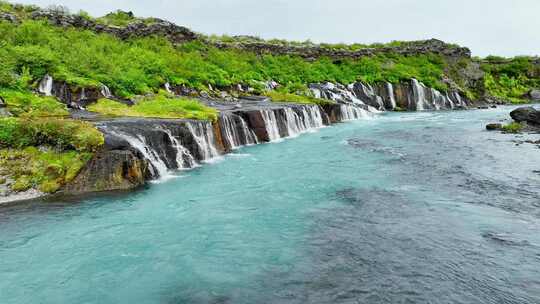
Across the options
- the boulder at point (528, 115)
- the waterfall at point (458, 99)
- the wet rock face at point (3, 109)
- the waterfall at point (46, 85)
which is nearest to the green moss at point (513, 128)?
the boulder at point (528, 115)

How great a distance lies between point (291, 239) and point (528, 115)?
24.3 m

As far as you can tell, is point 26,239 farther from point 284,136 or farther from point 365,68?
point 365,68

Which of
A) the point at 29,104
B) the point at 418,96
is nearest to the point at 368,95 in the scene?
the point at 418,96

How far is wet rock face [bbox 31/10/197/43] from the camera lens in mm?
35000

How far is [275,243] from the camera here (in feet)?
29.3

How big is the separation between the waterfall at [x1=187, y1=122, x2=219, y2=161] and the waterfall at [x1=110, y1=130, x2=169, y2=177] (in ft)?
10.1

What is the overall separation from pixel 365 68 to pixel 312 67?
7.44 m

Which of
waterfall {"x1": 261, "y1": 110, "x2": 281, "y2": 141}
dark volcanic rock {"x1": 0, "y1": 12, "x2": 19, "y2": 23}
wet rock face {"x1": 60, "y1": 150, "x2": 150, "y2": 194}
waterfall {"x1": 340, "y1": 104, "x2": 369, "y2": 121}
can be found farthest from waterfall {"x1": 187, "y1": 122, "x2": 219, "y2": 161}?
dark volcanic rock {"x1": 0, "y1": 12, "x2": 19, "y2": 23}

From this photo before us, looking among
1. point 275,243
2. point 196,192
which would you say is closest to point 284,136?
point 196,192

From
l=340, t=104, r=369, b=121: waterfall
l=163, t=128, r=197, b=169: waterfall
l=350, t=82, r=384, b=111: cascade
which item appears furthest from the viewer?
l=350, t=82, r=384, b=111: cascade

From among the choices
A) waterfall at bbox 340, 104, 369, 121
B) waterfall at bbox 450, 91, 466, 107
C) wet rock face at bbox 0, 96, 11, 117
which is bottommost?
waterfall at bbox 450, 91, 466, 107

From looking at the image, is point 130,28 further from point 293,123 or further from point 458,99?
point 458,99

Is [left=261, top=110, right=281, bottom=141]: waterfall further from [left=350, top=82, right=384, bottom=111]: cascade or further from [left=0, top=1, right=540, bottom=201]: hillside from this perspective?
Answer: [left=350, top=82, right=384, bottom=111]: cascade

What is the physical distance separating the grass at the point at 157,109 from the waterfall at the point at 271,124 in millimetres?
3922
